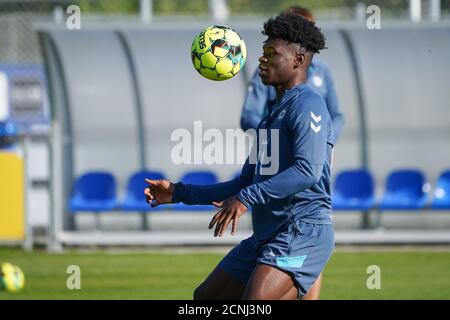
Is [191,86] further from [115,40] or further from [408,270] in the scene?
[408,270]

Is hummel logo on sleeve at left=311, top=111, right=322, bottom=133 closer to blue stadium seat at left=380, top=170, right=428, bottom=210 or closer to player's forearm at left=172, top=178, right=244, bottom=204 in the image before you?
player's forearm at left=172, top=178, right=244, bottom=204

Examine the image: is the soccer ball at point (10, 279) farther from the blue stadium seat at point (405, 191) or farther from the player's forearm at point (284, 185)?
the blue stadium seat at point (405, 191)

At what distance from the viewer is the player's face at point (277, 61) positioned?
6930 mm

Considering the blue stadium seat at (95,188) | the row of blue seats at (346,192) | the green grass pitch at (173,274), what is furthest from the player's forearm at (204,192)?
the blue stadium seat at (95,188)

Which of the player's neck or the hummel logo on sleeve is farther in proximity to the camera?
the player's neck

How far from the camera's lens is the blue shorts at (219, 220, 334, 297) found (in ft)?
21.9

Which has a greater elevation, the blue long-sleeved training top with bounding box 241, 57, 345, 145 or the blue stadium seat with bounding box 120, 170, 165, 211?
the blue long-sleeved training top with bounding box 241, 57, 345, 145

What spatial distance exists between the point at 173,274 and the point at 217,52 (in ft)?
20.1

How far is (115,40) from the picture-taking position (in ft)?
55.8

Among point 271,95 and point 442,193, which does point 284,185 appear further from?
point 442,193

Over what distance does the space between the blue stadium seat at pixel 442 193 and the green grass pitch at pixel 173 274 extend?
2.49ft

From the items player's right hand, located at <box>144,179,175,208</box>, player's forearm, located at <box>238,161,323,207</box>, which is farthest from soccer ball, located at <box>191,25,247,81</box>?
player's forearm, located at <box>238,161,323,207</box>

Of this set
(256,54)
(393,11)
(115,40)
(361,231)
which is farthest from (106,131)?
(393,11)

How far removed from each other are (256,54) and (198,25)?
1.07m
